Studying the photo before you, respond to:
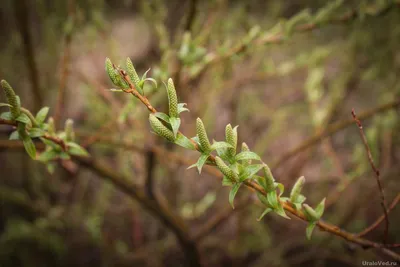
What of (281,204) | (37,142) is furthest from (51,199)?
(281,204)

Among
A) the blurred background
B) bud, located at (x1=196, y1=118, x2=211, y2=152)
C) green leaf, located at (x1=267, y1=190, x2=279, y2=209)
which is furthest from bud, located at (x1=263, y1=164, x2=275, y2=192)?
the blurred background

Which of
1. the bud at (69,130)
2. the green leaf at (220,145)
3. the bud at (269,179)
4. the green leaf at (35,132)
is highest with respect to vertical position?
the bud at (69,130)

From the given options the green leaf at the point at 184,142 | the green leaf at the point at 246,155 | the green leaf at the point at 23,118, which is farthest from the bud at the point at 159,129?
the green leaf at the point at 23,118

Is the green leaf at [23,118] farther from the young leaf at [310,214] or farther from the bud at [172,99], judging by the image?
the young leaf at [310,214]

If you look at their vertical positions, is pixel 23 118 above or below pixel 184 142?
above

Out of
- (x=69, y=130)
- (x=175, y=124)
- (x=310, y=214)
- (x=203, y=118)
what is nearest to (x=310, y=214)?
(x=310, y=214)

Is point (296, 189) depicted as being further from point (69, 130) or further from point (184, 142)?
point (69, 130)

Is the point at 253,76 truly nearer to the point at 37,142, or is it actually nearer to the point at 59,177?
the point at 37,142
